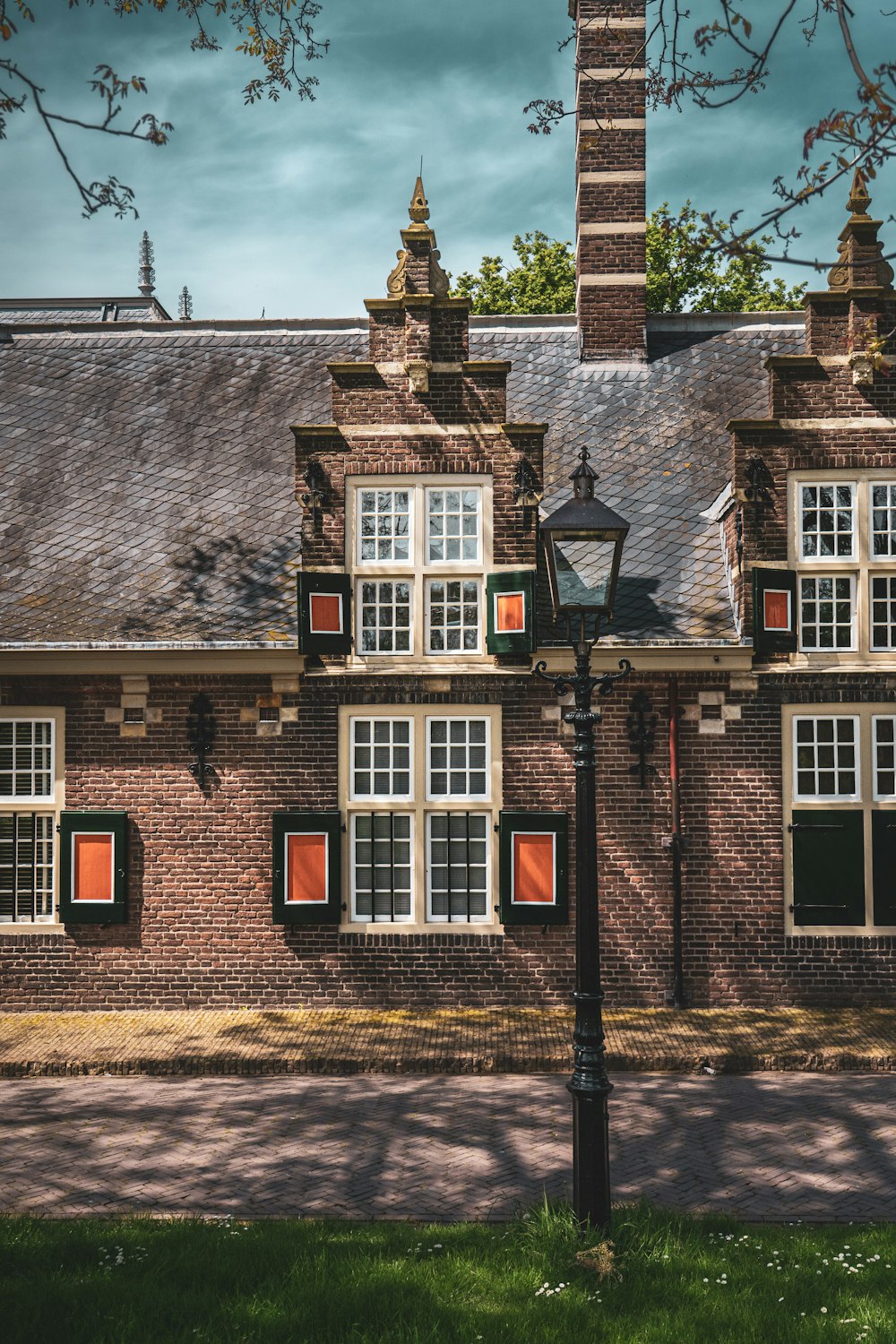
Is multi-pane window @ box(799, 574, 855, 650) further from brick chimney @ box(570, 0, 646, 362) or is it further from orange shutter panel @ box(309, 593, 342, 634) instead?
brick chimney @ box(570, 0, 646, 362)

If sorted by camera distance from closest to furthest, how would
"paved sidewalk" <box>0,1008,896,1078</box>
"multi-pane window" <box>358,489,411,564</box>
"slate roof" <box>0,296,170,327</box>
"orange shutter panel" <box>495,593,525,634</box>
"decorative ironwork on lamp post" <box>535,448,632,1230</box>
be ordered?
"decorative ironwork on lamp post" <box>535,448,632,1230</box>, "paved sidewalk" <box>0,1008,896,1078</box>, "orange shutter panel" <box>495,593,525,634</box>, "multi-pane window" <box>358,489,411,564</box>, "slate roof" <box>0,296,170,327</box>

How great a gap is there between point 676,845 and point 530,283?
19.7 meters

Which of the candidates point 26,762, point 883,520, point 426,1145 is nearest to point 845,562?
point 883,520

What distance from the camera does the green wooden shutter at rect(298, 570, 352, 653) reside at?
11.9 meters

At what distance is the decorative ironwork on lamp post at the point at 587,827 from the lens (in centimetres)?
640

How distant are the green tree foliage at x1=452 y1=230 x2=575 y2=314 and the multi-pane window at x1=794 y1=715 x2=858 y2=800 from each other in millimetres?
18141

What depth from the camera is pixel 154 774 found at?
1226 cm

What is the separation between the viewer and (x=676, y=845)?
11898mm

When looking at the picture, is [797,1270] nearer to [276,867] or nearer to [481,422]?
[276,867]

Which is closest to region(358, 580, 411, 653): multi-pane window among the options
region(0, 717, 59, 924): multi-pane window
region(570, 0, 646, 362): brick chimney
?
region(0, 717, 59, 924): multi-pane window

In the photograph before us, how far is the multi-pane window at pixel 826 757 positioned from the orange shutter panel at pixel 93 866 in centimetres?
704

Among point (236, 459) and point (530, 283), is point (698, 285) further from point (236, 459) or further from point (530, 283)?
point (236, 459)

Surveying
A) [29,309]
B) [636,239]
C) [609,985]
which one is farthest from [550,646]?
[29,309]

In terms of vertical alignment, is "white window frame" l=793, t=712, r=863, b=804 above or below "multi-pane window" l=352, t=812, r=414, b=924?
above
